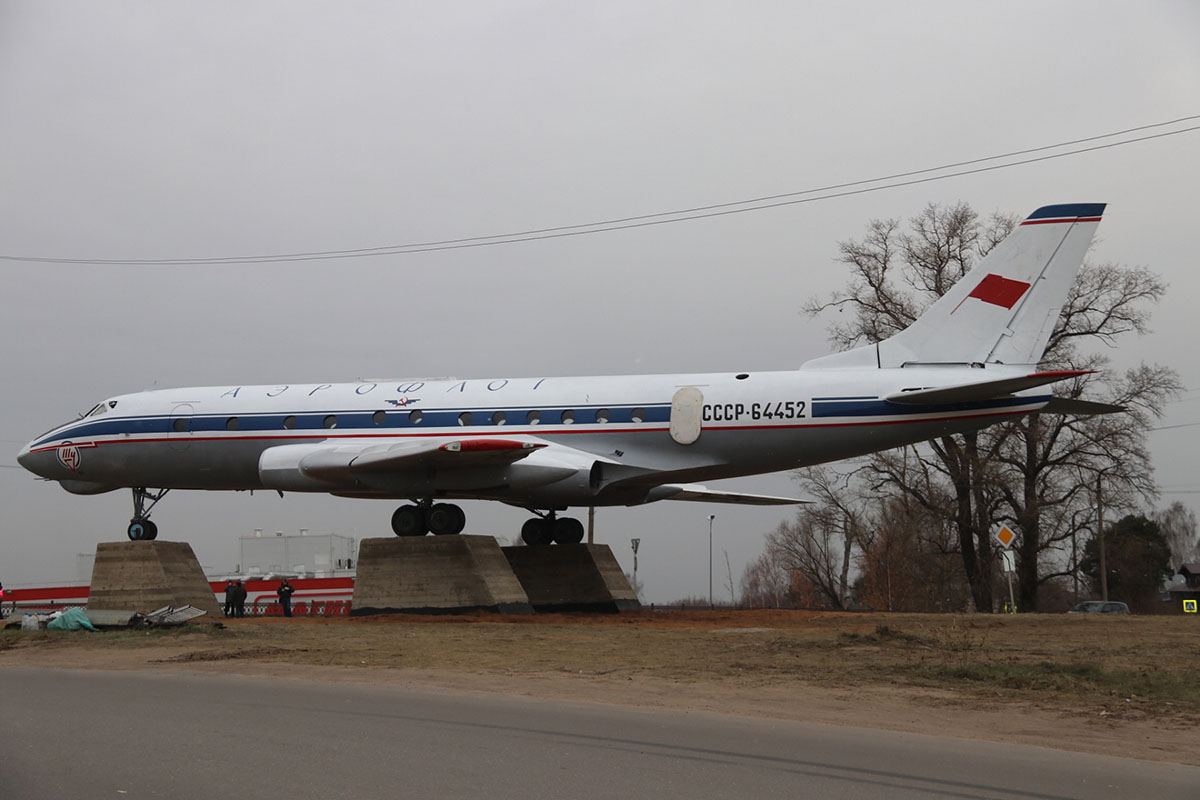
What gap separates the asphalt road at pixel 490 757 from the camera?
6.26 metres

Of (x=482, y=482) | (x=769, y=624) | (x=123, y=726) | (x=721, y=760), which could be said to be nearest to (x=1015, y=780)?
(x=721, y=760)

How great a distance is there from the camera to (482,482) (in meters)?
21.4

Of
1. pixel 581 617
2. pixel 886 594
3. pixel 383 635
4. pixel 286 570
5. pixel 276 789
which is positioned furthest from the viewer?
pixel 886 594

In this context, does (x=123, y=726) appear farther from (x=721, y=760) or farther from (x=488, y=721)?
(x=721, y=760)

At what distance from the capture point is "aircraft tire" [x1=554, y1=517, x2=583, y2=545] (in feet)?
82.2

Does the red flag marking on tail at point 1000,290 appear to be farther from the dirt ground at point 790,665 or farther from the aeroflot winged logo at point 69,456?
the aeroflot winged logo at point 69,456

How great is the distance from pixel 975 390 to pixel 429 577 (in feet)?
35.4

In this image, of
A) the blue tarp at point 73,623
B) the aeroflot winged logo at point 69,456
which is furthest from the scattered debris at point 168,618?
the aeroflot winged logo at point 69,456

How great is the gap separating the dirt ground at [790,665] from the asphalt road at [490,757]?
2.65 ft

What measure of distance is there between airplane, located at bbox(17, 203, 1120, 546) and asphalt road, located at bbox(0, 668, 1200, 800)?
10.7 meters

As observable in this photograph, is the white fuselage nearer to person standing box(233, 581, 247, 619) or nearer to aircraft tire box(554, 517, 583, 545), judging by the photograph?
aircraft tire box(554, 517, 583, 545)

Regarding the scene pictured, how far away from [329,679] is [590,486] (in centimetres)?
996

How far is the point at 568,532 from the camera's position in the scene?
25078mm

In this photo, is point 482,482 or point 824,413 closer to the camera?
point 824,413
